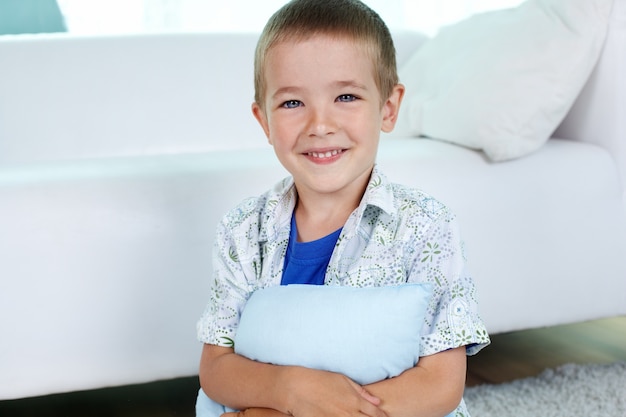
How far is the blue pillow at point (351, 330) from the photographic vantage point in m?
1.04

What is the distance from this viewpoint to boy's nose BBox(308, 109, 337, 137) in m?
1.12

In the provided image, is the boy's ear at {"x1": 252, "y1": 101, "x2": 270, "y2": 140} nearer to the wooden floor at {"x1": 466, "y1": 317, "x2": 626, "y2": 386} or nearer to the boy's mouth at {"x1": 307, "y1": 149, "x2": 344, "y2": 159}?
the boy's mouth at {"x1": 307, "y1": 149, "x2": 344, "y2": 159}

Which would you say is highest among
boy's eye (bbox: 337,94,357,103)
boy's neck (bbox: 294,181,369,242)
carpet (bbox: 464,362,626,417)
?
boy's eye (bbox: 337,94,357,103)

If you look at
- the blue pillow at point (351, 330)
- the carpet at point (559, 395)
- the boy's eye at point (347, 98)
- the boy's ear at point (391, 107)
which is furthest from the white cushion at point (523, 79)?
the blue pillow at point (351, 330)

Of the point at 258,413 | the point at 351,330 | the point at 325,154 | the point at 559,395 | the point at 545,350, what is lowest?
the point at 545,350

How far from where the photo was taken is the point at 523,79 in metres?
1.81

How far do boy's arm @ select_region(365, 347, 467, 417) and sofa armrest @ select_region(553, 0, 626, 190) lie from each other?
0.92 m

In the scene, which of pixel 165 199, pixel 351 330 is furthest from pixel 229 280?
pixel 165 199

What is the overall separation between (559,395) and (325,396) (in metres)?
0.85

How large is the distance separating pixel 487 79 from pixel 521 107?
112 mm

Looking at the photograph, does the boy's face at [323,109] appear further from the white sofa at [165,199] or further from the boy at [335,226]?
the white sofa at [165,199]

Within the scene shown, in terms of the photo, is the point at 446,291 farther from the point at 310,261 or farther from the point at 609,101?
the point at 609,101

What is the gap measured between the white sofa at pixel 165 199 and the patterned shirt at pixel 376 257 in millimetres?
387

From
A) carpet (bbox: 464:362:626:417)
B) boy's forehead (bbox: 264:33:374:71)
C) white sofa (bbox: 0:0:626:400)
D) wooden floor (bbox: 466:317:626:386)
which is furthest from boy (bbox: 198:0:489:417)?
wooden floor (bbox: 466:317:626:386)
